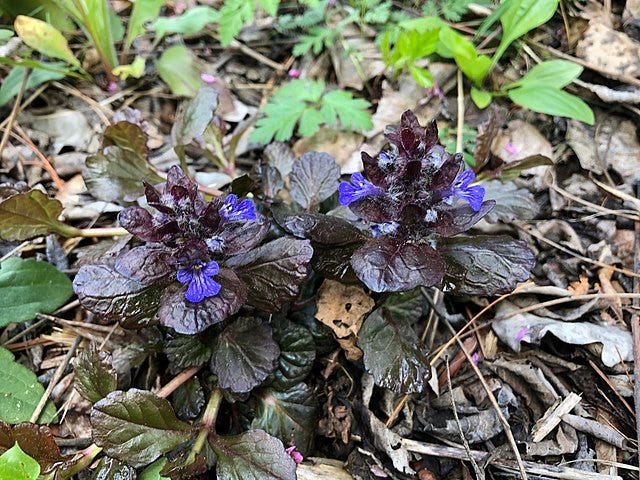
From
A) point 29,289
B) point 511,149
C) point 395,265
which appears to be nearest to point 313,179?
point 395,265

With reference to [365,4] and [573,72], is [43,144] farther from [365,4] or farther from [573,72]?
[573,72]

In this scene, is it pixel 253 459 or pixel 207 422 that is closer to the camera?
pixel 253 459

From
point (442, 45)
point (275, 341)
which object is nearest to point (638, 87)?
point (442, 45)

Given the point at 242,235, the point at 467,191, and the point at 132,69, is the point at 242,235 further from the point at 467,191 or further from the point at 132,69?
the point at 132,69

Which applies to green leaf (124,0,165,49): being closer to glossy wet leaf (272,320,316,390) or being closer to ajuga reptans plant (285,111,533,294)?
ajuga reptans plant (285,111,533,294)

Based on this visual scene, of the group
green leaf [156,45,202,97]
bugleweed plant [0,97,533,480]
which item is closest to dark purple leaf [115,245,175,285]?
bugleweed plant [0,97,533,480]
